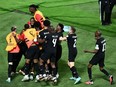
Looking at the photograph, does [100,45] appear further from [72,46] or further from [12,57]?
[12,57]

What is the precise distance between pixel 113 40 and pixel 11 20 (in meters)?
5.82

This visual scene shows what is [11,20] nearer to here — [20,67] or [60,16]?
[60,16]

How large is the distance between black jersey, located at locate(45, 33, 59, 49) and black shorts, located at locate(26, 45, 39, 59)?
22.1 inches

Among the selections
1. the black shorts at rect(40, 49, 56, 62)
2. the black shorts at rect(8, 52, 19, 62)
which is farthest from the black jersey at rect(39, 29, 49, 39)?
the black shorts at rect(8, 52, 19, 62)

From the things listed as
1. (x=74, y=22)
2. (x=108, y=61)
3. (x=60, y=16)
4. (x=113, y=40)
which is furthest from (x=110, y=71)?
(x=60, y=16)

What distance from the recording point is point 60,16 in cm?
2017

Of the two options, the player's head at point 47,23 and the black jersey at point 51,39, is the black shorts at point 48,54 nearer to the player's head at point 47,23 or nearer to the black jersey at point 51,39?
the black jersey at point 51,39

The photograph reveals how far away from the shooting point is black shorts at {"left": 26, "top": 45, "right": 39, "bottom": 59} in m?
12.6

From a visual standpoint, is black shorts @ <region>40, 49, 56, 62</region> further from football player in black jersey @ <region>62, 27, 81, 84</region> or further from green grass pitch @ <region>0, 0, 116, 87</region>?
green grass pitch @ <region>0, 0, 116, 87</region>

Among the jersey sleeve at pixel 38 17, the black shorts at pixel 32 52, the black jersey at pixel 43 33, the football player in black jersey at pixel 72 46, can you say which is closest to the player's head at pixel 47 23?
the black jersey at pixel 43 33

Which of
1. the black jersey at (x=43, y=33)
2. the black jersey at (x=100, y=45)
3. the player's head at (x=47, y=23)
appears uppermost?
the player's head at (x=47, y=23)

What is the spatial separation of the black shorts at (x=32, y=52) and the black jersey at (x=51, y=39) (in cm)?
56

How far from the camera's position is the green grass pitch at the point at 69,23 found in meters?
13.0

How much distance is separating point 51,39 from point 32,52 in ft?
2.72
